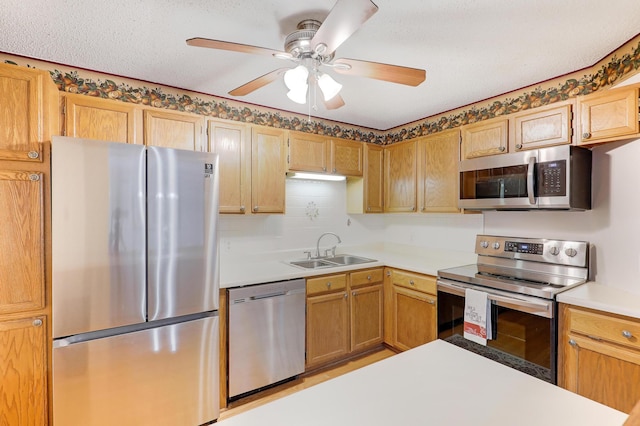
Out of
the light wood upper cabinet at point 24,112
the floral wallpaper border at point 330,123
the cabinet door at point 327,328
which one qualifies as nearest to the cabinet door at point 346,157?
the floral wallpaper border at point 330,123

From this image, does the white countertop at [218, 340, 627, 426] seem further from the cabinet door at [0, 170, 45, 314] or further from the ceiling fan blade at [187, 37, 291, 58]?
the cabinet door at [0, 170, 45, 314]

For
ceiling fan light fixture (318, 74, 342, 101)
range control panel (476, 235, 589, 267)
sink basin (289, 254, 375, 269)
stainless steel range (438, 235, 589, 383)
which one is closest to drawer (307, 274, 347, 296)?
sink basin (289, 254, 375, 269)

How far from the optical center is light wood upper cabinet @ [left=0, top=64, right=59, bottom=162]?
1562 millimetres

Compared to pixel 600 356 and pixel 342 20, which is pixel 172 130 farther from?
pixel 600 356

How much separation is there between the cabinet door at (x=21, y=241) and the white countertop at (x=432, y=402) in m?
1.60

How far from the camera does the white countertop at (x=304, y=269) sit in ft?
7.74

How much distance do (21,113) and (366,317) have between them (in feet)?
9.15

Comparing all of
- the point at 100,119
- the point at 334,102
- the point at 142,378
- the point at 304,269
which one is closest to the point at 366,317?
the point at 304,269

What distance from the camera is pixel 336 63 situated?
1.50 meters

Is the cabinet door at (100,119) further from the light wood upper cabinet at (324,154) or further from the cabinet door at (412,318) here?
the cabinet door at (412,318)

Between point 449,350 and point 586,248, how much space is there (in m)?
1.75

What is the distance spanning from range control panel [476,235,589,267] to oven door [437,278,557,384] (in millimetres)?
552

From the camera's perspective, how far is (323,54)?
1.40 meters

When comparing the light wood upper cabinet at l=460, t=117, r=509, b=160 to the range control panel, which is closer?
the range control panel
